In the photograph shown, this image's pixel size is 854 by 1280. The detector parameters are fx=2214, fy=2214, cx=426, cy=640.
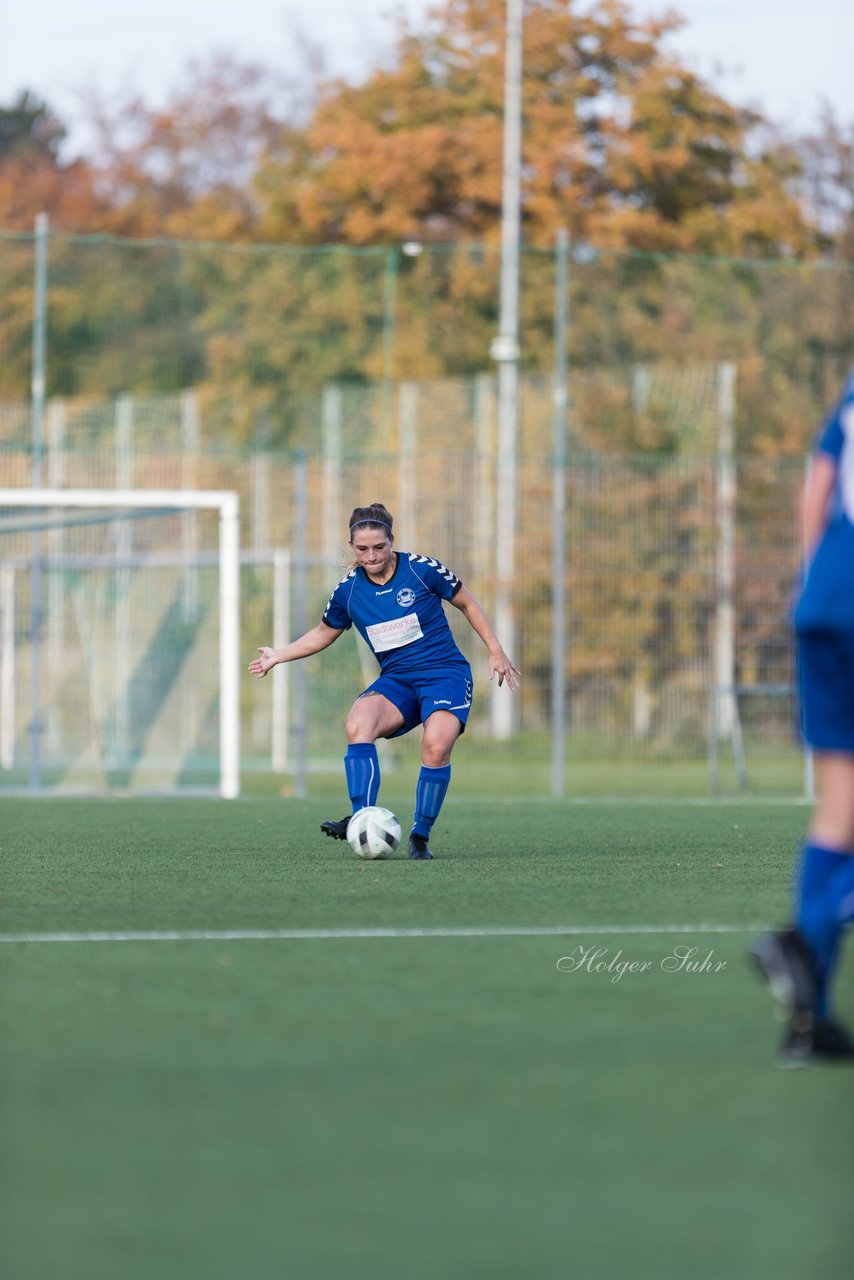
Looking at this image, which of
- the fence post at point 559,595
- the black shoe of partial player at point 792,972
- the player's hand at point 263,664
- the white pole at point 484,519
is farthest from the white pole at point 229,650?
the black shoe of partial player at point 792,972

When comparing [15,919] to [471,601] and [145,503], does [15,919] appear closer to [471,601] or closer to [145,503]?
[471,601]

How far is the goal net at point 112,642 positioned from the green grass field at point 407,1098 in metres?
9.52

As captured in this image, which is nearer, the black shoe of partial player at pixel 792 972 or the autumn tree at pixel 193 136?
the black shoe of partial player at pixel 792 972

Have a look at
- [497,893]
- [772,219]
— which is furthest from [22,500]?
[772,219]

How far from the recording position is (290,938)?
6.28m

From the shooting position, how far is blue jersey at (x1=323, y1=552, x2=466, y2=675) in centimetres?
982

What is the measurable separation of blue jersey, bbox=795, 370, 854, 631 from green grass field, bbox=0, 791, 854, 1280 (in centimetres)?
88

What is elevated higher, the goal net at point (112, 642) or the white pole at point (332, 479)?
the white pole at point (332, 479)

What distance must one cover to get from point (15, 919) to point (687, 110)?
27706mm

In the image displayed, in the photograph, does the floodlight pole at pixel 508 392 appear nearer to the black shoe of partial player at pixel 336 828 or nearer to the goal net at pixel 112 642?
the goal net at pixel 112 642

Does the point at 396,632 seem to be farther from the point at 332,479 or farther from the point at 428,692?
the point at 332,479

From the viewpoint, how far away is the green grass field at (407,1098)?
120 inches

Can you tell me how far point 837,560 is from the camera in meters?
4.59

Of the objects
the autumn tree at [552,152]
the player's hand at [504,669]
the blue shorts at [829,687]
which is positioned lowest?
the player's hand at [504,669]
